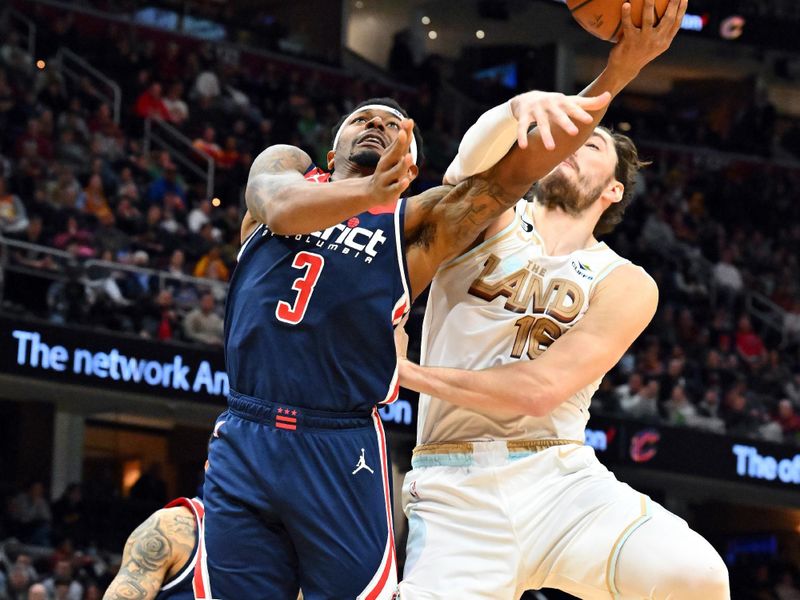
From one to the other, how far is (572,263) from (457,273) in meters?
0.43

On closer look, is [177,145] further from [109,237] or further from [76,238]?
[76,238]

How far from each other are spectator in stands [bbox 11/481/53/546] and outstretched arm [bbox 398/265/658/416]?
9294 millimetres

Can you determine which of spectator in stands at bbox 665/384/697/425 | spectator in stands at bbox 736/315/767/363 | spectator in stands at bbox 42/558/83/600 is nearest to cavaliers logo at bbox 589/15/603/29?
spectator in stands at bbox 42/558/83/600

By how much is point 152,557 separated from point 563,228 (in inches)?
79.9

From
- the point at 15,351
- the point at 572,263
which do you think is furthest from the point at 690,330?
the point at 572,263

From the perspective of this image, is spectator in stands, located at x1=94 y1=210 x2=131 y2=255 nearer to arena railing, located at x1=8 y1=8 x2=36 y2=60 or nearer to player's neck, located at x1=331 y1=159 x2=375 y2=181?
arena railing, located at x1=8 y1=8 x2=36 y2=60

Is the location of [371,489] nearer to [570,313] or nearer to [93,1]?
[570,313]

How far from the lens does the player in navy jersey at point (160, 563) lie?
14.1ft

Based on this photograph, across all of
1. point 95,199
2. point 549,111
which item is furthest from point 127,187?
point 549,111

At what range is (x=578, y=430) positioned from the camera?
5184mm

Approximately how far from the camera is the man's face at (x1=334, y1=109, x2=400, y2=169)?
15.4 ft

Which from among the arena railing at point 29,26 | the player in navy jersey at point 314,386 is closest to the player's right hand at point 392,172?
the player in navy jersey at point 314,386

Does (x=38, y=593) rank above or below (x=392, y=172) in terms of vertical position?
below

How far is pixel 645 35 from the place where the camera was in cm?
438
